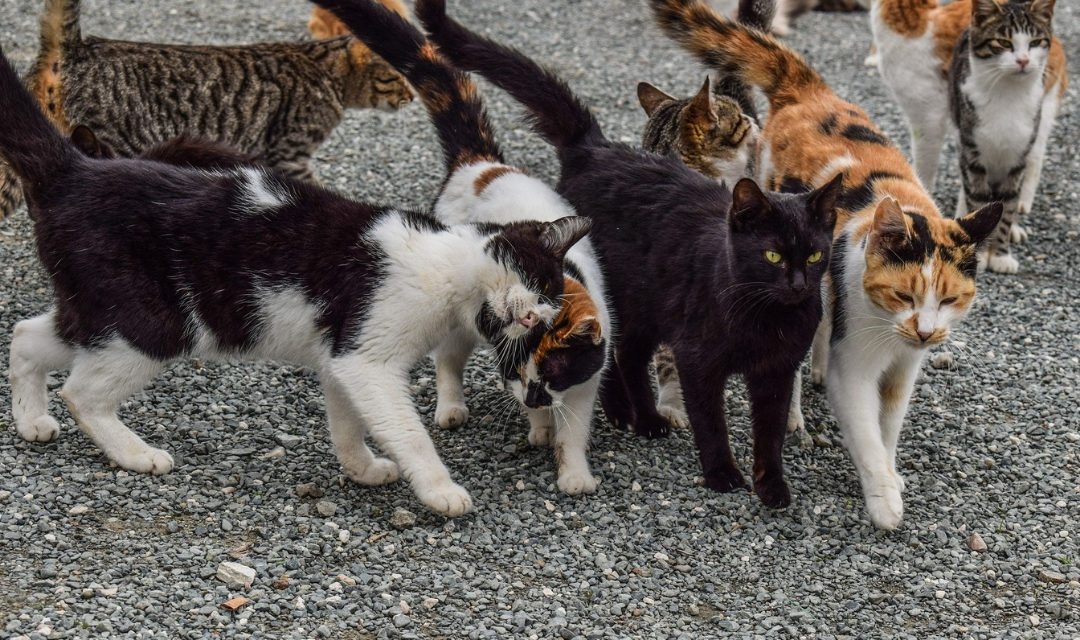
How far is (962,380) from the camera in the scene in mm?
5391

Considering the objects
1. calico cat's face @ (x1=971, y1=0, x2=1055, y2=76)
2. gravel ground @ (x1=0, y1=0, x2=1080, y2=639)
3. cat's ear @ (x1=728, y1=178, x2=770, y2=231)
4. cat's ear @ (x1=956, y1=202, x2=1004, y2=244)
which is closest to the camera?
gravel ground @ (x1=0, y1=0, x2=1080, y2=639)

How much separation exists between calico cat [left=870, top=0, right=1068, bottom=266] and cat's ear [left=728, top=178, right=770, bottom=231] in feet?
10.6

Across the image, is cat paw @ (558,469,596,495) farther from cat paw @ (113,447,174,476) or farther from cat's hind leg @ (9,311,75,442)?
cat's hind leg @ (9,311,75,442)

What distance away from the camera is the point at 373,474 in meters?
4.27

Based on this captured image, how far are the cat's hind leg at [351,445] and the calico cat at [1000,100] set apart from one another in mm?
3995

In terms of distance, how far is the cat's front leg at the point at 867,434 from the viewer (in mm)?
4160

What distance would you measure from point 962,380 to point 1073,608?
1.71 m

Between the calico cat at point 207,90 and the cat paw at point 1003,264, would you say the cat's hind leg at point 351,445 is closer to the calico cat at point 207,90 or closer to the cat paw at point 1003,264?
→ the calico cat at point 207,90

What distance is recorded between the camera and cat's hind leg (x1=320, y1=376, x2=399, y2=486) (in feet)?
13.8

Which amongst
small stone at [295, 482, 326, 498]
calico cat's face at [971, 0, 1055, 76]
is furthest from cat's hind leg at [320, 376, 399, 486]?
calico cat's face at [971, 0, 1055, 76]

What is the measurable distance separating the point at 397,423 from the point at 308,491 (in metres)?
0.52

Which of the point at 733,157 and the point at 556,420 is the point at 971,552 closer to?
the point at 556,420

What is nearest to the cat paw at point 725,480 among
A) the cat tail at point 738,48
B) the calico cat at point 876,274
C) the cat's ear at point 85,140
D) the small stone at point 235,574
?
the calico cat at point 876,274

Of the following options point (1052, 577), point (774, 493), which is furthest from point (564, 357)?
point (1052, 577)
